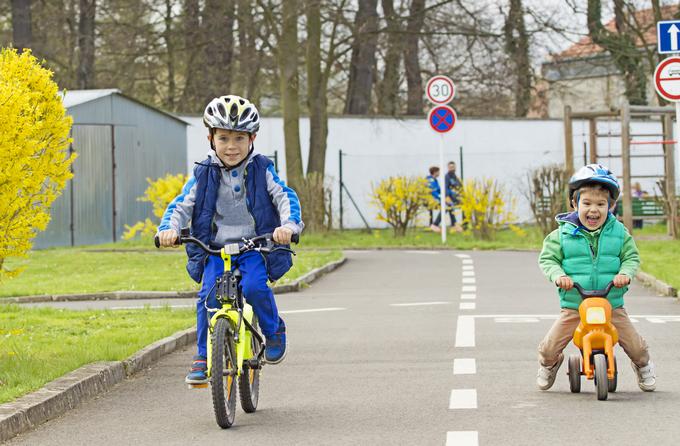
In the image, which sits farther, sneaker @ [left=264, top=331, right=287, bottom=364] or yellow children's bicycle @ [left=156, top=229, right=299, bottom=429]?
sneaker @ [left=264, top=331, right=287, bottom=364]

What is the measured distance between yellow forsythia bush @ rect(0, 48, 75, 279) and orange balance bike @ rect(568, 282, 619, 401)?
3725 mm

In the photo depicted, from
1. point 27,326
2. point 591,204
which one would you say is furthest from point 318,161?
point 591,204

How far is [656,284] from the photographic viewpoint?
17.6m

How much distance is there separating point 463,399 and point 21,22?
35.9 m

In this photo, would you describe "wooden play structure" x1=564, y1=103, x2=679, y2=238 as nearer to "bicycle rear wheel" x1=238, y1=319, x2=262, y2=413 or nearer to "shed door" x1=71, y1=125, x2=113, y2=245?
"shed door" x1=71, y1=125, x2=113, y2=245

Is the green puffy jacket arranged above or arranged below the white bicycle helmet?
below

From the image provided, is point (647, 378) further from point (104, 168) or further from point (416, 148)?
point (416, 148)

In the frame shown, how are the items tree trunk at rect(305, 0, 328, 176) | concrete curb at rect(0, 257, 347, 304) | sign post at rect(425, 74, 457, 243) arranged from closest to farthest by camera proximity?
concrete curb at rect(0, 257, 347, 304) < sign post at rect(425, 74, 457, 243) < tree trunk at rect(305, 0, 328, 176)

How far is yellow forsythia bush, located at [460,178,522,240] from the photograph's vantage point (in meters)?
29.5

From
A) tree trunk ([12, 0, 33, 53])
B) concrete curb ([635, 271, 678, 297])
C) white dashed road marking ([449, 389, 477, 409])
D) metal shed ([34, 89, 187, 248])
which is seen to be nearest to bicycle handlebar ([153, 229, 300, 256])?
white dashed road marking ([449, 389, 477, 409])

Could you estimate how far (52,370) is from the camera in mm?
9438

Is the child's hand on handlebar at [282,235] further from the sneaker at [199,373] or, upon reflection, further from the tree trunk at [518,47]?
the tree trunk at [518,47]

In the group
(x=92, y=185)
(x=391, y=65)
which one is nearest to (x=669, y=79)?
(x=92, y=185)

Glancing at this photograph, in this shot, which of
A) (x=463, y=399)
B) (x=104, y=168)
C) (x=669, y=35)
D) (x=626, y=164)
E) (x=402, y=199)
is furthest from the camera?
(x=104, y=168)
